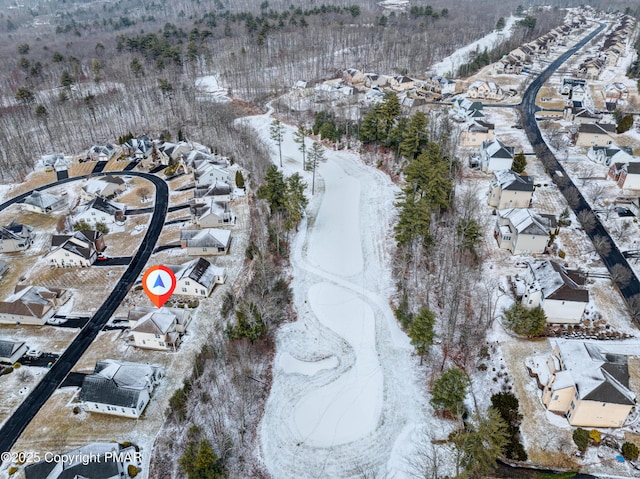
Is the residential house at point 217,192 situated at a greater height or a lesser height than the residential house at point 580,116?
lesser

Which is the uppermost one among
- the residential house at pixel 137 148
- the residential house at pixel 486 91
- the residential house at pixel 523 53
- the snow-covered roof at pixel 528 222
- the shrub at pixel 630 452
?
the residential house at pixel 523 53

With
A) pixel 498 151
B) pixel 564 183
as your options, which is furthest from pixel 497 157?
pixel 564 183

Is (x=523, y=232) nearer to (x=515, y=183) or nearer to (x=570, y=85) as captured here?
(x=515, y=183)

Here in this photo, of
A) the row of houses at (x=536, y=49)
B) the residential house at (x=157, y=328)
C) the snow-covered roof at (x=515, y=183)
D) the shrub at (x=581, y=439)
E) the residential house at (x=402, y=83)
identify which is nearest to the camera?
the shrub at (x=581, y=439)

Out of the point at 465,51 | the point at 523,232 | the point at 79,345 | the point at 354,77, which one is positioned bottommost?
the point at 79,345

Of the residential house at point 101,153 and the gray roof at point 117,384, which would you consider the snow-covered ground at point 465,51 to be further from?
the gray roof at point 117,384

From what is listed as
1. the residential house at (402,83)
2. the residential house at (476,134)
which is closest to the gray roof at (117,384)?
the residential house at (476,134)

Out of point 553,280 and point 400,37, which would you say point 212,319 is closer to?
point 553,280

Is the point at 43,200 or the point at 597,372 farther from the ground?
the point at 597,372
